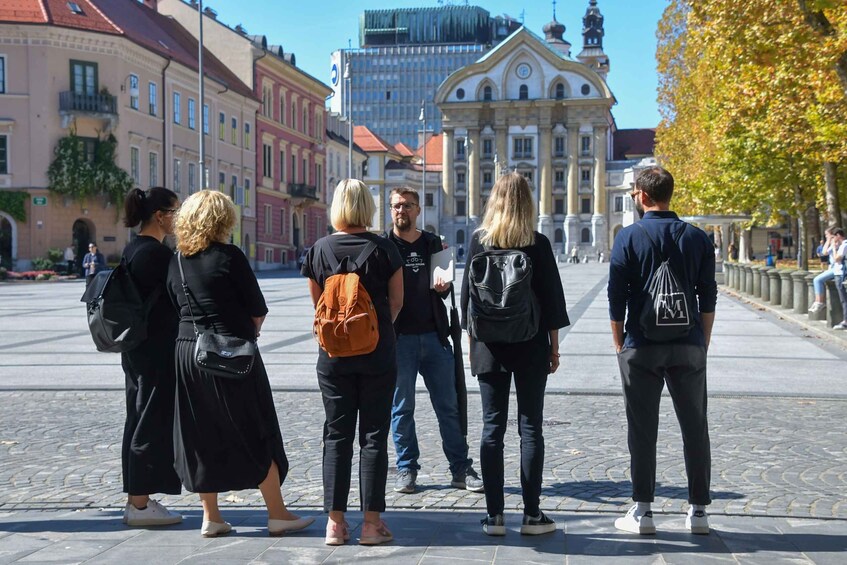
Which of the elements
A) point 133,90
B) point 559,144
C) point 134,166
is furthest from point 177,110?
point 559,144

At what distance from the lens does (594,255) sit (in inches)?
4567

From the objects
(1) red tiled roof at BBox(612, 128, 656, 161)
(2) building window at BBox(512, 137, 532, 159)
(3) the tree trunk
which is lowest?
(3) the tree trunk

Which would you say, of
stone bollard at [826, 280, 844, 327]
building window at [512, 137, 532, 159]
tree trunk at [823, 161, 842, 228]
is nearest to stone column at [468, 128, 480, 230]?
building window at [512, 137, 532, 159]

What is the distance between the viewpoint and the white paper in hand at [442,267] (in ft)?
21.4

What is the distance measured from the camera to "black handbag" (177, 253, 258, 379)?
5.35 m

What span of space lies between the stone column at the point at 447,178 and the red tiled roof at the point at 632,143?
2415 cm

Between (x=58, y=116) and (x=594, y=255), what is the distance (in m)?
Answer: 77.5

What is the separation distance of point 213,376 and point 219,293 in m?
0.40

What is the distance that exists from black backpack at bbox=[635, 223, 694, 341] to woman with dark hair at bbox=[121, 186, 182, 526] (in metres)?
2.44

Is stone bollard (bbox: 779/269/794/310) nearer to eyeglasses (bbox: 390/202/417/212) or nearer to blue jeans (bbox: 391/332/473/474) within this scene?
blue jeans (bbox: 391/332/473/474)

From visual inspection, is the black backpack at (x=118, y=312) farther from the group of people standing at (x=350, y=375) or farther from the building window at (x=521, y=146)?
the building window at (x=521, y=146)

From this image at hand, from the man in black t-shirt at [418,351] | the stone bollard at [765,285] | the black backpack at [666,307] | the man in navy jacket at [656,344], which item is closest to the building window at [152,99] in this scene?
the stone bollard at [765,285]

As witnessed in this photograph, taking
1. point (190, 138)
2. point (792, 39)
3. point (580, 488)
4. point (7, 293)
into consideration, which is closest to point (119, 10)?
point (190, 138)

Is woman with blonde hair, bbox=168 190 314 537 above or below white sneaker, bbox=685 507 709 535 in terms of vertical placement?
above
